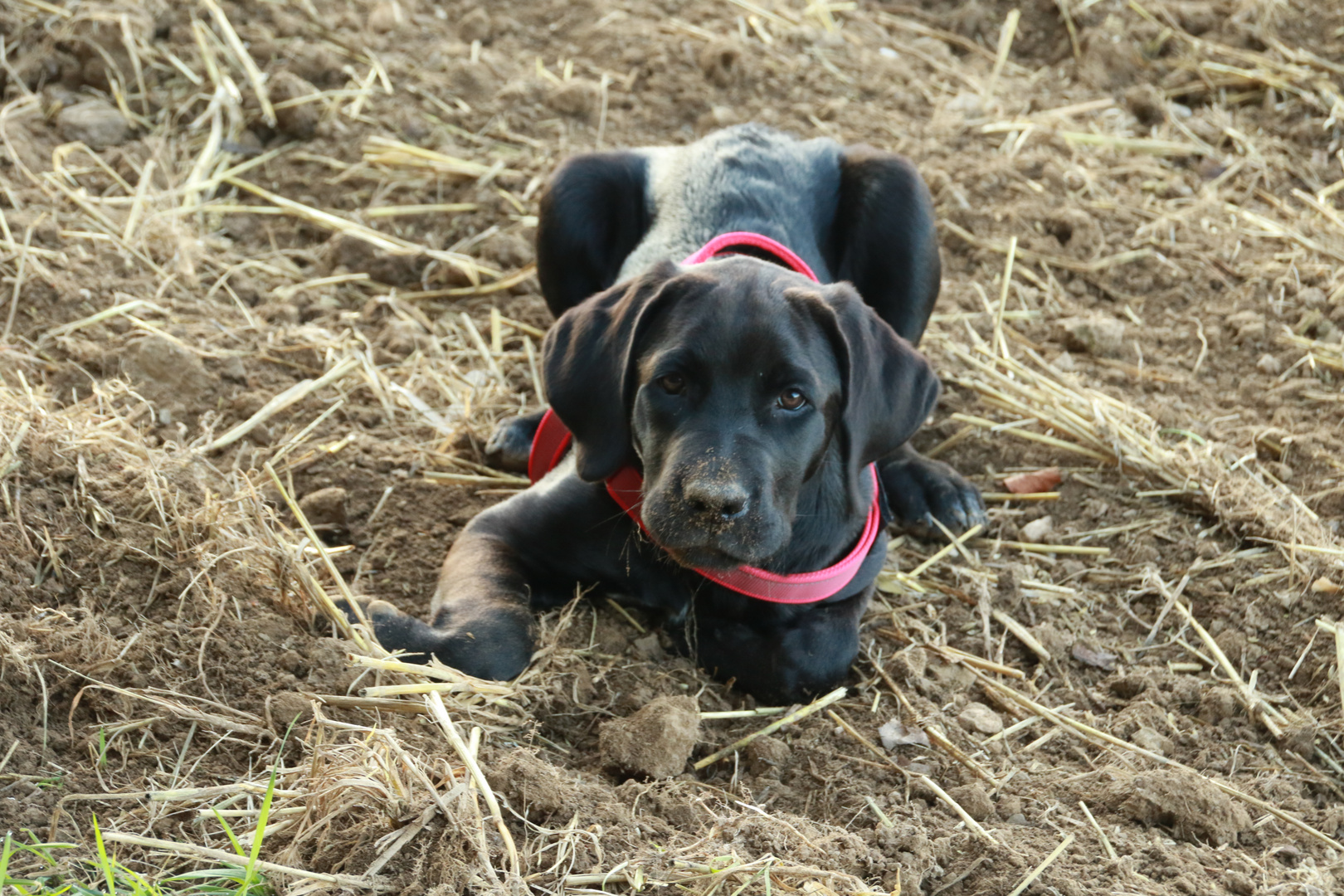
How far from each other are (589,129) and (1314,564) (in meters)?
3.95

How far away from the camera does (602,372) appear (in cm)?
374

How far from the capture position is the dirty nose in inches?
129

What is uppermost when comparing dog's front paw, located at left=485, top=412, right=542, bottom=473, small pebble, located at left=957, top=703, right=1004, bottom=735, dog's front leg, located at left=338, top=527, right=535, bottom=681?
dog's front leg, located at left=338, top=527, right=535, bottom=681

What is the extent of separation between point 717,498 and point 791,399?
0.44 m

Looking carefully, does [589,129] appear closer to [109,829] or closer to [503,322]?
[503,322]

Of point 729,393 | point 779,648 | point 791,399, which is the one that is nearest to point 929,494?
point 779,648

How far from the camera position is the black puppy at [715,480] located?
11.5 feet

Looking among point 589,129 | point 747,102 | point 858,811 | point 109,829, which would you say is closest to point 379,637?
point 109,829

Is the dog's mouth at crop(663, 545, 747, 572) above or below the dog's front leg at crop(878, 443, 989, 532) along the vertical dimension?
above

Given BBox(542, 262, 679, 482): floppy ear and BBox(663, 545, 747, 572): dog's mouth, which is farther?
BBox(542, 262, 679, 482): floppy ear

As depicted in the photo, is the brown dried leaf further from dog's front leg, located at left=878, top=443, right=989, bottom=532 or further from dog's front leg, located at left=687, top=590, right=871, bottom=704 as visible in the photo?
dog's front leg, located at left=687, top=590, right=871, bottom=704

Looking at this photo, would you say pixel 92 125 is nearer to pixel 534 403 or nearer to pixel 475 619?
pixel 534 403

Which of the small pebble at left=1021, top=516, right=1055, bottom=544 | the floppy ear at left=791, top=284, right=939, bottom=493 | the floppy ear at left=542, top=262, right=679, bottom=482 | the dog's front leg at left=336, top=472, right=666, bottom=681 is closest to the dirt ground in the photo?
the small pebble at left=1021, top=516, right=1055, bottom=544

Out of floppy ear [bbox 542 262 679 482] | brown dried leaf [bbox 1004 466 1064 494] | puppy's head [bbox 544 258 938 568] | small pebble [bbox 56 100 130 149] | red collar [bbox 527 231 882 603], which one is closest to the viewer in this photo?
puppy's head [bbox 544 258 938 568]
